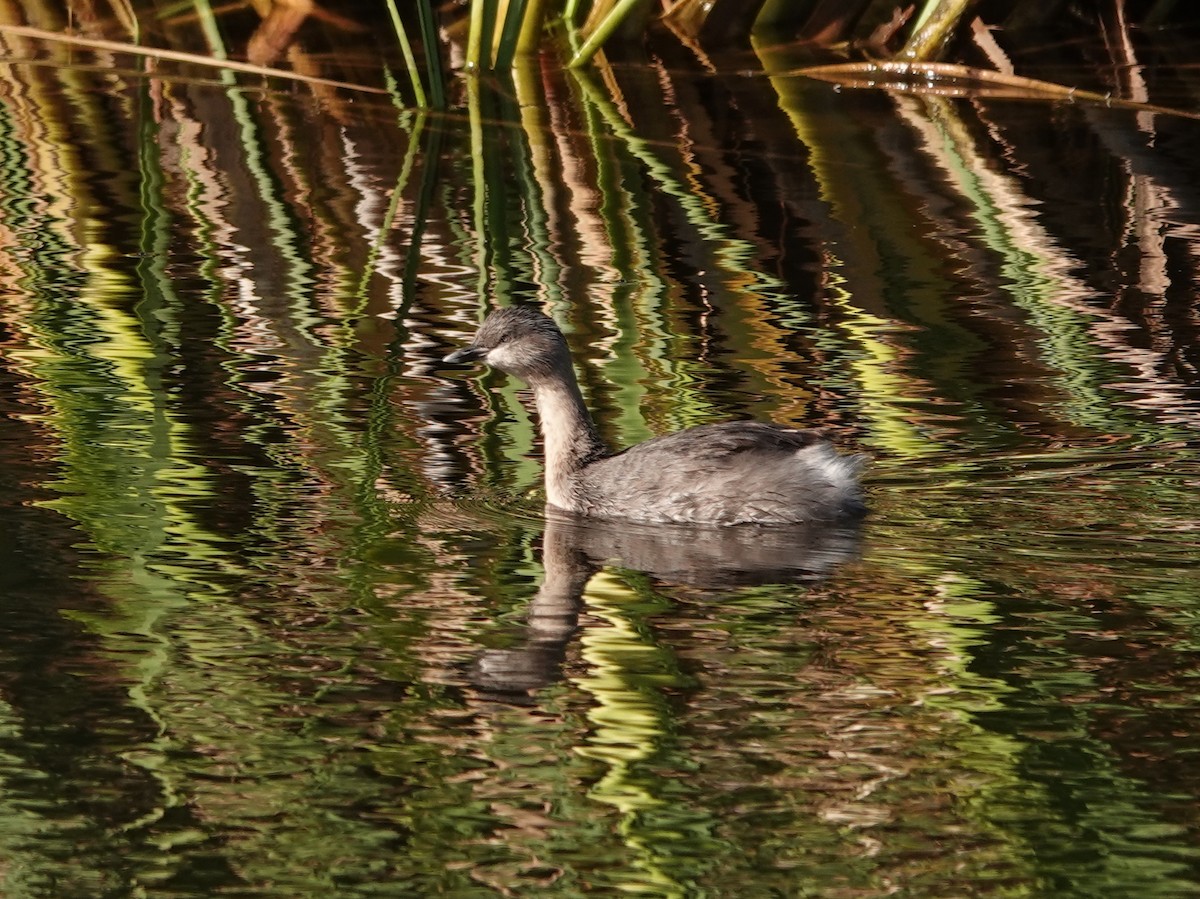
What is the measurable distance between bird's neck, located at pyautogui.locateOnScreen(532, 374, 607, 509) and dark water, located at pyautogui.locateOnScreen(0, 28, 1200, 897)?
0.49ft

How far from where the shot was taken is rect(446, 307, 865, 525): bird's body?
20.9ft

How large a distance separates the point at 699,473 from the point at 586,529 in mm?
364

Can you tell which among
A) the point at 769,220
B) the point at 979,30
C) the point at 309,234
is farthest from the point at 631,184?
the point at 979,30

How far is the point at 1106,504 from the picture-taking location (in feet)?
20.2

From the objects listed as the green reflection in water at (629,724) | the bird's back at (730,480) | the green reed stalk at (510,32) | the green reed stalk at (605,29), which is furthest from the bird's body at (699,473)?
the green reed stalk at (510,32)

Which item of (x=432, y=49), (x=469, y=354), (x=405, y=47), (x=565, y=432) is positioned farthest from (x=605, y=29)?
(x=565, y=432)

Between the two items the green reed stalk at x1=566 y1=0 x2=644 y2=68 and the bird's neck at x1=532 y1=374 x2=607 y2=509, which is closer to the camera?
the bird's neck at x1=532 y1=374 x2=607 y2=509

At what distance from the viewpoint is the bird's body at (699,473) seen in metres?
6.36

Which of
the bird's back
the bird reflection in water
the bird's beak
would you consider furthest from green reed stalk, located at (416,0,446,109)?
the bird reflection in water

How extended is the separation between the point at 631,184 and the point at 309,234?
168 cm

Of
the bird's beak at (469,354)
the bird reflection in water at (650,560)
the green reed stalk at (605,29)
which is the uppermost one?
the green reed stalk at (605,29)

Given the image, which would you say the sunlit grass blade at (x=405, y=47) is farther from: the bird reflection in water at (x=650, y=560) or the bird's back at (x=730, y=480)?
the bird reflection in water at (x=650, y=560)

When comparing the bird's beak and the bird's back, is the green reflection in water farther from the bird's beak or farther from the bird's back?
the bird's beak

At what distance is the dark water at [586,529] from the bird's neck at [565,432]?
15 cm
